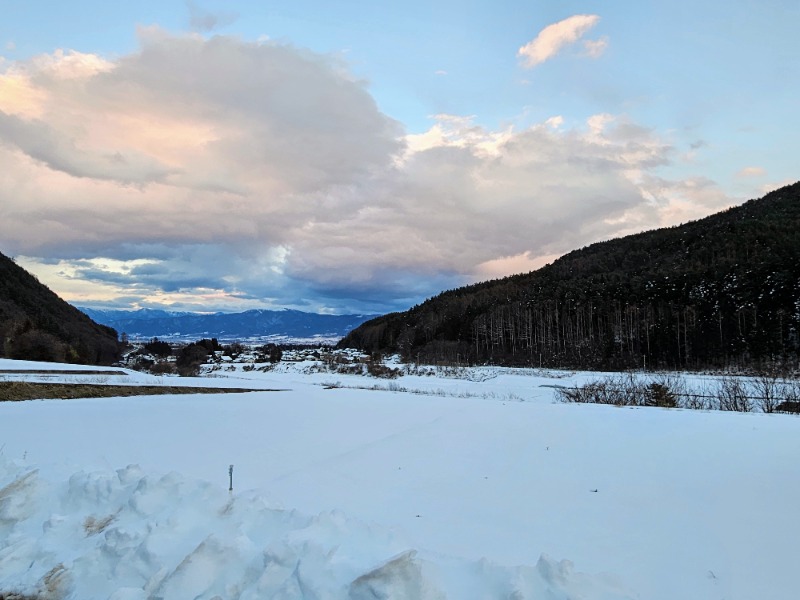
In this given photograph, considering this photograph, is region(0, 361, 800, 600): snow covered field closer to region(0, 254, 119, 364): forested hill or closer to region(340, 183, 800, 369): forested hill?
region(0, 254, 119, 364): forested hill

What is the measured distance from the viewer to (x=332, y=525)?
12.9 feet

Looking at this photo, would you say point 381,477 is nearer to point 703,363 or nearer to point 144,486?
point 144,486

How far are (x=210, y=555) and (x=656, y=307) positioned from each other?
197 feet

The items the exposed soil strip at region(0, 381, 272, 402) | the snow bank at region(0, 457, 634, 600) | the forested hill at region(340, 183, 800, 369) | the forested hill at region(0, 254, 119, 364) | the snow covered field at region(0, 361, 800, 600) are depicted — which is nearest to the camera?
the snow bank at region(0, 457, 634, 600)

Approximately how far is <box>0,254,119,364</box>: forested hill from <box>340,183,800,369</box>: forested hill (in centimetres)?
4192

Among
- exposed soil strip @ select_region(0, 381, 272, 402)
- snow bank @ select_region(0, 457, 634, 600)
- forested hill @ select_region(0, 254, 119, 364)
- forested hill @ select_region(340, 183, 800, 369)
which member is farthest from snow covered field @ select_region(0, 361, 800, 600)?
forested hill @ select_region(340, 183, 800, 369)

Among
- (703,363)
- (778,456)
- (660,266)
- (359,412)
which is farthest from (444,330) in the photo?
(778,456)

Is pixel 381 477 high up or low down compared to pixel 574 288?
down

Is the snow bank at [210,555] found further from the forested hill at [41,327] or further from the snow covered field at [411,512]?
the forested hill at [41,327]

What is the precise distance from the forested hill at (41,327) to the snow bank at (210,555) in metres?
35.6

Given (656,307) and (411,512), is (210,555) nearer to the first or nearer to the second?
(411,512)

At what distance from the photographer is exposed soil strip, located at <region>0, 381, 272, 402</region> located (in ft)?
41.5

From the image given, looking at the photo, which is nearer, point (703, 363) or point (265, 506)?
point (265, 506)

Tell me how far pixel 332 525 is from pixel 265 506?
33.6 inches
